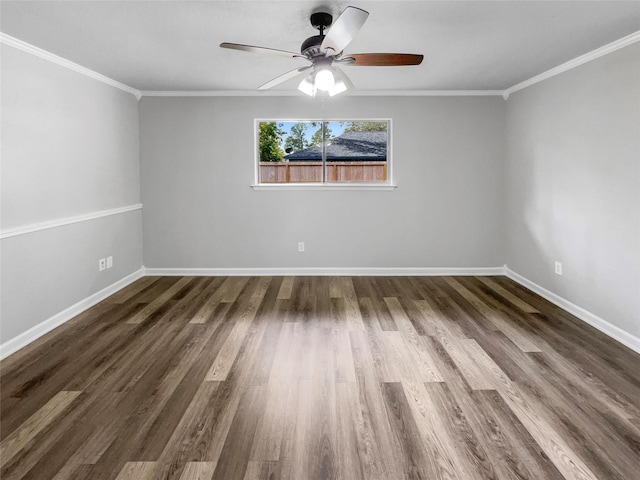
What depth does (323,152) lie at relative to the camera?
5523 mm

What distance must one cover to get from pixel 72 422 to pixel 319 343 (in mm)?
1664

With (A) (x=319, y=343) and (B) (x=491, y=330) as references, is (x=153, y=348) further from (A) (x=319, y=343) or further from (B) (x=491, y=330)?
(B) (x=491, y=330)

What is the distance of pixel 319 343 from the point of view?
3.29 metres

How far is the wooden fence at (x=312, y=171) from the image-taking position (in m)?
5.54

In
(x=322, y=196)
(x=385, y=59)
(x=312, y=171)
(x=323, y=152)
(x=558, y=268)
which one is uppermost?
(x=385, y=59)

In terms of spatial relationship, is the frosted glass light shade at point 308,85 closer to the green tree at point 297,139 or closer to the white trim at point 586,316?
the green tree at point 297,139

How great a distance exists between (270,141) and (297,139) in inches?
13.6

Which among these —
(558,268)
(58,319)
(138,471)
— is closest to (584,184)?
(558,268)

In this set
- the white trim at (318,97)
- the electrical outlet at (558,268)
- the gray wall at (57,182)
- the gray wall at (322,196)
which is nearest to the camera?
the gray wall at (57,182)

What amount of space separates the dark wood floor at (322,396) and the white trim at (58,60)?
2215mm

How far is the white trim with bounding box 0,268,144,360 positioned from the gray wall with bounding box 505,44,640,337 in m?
4.55

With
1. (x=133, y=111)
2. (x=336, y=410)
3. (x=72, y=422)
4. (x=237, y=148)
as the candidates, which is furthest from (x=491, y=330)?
(x=133, y=111)

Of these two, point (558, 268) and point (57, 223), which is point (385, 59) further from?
point (57, 223)

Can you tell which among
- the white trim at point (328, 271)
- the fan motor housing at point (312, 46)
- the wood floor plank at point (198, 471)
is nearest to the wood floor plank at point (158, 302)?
the white trim at point (328, 271)
